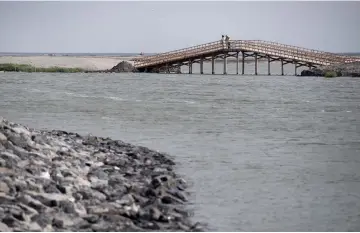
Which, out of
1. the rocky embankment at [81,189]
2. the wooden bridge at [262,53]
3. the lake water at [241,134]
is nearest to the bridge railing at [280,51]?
the wooden bridge at [262,53]

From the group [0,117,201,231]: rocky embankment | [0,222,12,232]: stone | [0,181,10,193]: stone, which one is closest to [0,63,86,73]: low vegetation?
[0,117,201,231]: rocky embankment

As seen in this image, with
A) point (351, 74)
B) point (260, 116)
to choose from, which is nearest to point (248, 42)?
point (351, 74)

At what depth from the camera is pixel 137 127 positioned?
24.0 metres

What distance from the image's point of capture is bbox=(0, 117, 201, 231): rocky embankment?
9969 mm

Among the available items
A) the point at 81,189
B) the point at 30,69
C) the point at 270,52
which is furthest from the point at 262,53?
the point at 81,189

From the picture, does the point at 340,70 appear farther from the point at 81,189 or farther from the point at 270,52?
the point at 81,189

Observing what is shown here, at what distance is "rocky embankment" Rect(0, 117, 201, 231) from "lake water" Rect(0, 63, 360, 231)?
0.69 metres

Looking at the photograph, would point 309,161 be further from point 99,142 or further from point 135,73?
point 135,73

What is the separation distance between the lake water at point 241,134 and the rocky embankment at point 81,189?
0.69 meters

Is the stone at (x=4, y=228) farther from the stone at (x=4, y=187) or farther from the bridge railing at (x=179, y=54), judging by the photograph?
the bridge railing at (x=179, y=54)

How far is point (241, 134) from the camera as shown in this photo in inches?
878

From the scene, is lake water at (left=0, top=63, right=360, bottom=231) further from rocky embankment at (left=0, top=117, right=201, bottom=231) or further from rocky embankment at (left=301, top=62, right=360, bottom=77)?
rocky embankment at (left=301, top=62, right=360, bottom=77)

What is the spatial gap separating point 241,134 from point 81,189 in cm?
1116

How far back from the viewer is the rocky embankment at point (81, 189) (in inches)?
392
